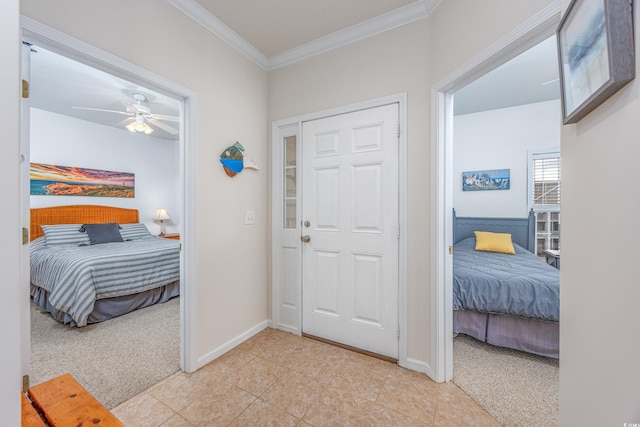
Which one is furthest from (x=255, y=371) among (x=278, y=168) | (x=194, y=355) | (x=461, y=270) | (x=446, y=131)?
(x=446, y=131)

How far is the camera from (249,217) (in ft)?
8.06

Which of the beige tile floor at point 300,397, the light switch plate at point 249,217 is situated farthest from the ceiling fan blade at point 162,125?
the beige tile floor at point 300,397

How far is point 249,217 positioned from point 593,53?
2.31 meters

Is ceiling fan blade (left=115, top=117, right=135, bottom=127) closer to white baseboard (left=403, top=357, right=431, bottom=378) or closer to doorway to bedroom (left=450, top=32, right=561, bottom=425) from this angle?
doorway to bedroom (left=450, top=32, right=561, bottom=425)

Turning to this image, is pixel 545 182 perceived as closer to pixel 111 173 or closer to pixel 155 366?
pixel 155 366

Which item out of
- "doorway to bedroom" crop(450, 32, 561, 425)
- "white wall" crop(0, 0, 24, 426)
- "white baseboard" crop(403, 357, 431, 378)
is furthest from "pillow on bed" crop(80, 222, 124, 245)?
"doorway to bedroom" crop(450, 32, 561, 425)

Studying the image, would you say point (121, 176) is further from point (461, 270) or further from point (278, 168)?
point (461, 270)

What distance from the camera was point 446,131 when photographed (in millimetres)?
1817

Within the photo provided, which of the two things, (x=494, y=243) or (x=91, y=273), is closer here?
(x=91, y=273)

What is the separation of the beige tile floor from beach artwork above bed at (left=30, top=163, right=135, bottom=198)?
4.03 meters

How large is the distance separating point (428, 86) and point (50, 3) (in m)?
2.22

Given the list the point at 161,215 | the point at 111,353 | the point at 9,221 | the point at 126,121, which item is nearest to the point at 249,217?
the point at 111,353

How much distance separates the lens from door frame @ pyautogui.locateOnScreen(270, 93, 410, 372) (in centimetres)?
199

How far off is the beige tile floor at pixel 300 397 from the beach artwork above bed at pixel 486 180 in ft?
11.2
